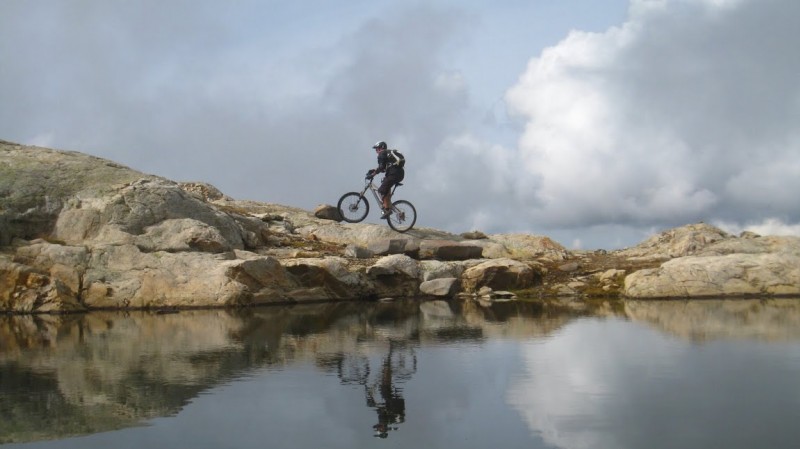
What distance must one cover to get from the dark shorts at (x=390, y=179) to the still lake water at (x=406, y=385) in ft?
47.2

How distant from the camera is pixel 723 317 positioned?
1928 centimetres

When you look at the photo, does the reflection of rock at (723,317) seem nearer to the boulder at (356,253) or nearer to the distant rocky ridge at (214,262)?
the distant rocky ridge at (214,262)

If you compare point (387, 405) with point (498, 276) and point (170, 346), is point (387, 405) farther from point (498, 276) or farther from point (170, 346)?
point (498, 276)

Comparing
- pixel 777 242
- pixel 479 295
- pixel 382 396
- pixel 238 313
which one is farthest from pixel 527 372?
pixel 777 242

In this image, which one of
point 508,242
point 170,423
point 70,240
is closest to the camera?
point 170,423

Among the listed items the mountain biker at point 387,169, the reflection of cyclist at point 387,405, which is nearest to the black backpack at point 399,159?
the mountain biker at point 387,169

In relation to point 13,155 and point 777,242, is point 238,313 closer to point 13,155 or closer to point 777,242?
point 13,155

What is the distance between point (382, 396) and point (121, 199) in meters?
22.3

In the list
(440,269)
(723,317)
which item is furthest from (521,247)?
(723,317)

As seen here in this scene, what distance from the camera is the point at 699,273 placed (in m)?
27.3

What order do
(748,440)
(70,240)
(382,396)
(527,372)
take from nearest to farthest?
(748,440), (382,396), (527,372), (70,240)

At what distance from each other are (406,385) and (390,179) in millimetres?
22513

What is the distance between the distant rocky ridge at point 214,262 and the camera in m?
24.1

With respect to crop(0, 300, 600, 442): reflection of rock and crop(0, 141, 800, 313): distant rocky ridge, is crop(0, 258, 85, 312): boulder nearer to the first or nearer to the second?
crop(0, 141, 800, 313): distant rocky ridge
